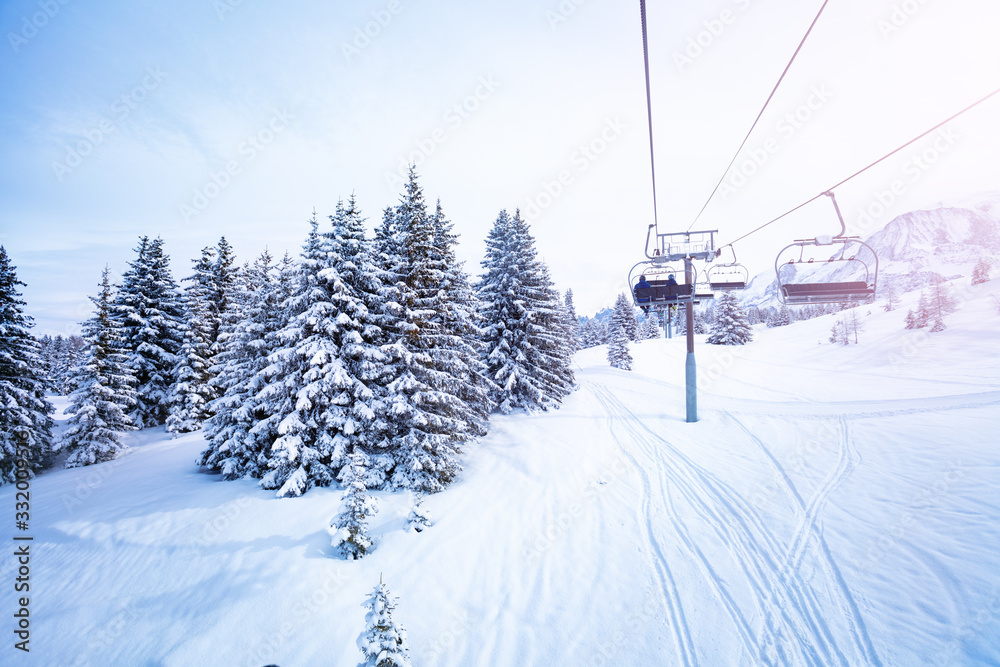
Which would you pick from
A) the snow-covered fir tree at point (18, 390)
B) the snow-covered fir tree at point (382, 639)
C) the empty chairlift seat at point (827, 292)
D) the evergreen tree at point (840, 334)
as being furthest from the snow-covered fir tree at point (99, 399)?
the evergreen tree at point (840, 334)

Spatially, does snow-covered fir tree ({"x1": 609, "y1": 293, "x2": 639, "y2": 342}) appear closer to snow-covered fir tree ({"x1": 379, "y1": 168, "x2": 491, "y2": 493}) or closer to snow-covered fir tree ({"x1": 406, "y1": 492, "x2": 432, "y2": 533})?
snow-covered fir tree ({"x1": 379, "y1": 168, "x2": 491, "y2": 493})

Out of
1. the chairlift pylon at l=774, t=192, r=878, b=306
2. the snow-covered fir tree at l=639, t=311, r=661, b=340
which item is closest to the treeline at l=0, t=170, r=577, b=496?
the chairlift pylon at l=774, t=192, r=878, b=306

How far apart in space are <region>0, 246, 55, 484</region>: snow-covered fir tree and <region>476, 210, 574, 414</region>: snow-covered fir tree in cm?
2349

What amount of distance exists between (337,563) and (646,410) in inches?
677

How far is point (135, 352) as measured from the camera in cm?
2436

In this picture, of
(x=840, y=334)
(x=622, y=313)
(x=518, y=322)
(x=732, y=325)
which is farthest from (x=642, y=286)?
(x=732, y=325)

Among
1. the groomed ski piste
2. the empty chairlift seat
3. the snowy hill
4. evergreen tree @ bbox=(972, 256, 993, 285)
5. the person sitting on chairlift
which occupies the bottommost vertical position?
the groomed ski piste

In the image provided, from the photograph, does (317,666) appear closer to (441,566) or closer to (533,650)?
(441,566)

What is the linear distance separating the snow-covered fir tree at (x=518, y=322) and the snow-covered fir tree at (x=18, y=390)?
2349 centimetres

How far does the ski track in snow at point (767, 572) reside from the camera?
228 inches

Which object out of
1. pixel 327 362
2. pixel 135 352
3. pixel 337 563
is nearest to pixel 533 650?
pixel 337 563

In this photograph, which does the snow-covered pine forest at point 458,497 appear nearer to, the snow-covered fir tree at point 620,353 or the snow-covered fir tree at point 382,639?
the snow-covered fir tree at point 382,639

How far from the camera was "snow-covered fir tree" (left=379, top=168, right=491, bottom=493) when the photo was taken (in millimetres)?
12617

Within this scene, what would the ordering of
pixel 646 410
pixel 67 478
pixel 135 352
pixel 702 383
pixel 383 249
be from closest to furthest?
pixel 383 249 → pixel 67 478 → pixel 646 410 → pixel 135 352 → pixel 702 383
